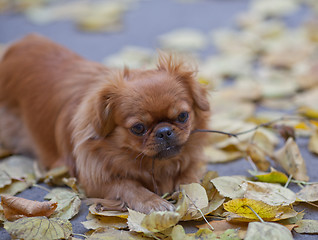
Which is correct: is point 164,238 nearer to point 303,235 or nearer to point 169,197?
point 169,197

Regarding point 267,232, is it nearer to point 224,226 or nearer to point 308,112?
point 224,226

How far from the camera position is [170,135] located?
2238 mm

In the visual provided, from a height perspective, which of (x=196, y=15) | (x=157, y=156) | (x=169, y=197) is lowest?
(x=169, y=197)

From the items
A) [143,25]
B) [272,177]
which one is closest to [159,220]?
[272,177]

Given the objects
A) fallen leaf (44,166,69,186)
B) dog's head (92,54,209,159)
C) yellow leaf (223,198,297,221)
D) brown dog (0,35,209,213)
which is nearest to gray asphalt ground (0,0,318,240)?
brown dog (0,35,209,213)

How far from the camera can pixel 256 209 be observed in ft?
6.76

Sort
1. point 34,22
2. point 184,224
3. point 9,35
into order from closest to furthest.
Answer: point 184,224
point 9,35
point 34,22

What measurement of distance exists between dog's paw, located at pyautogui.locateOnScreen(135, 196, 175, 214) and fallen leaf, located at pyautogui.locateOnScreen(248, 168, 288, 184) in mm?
588

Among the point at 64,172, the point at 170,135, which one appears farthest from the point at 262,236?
the point at 64,172

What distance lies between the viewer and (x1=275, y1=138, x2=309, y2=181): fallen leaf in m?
2.52

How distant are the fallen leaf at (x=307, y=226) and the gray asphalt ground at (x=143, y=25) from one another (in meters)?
3.10

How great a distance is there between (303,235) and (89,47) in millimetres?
3848

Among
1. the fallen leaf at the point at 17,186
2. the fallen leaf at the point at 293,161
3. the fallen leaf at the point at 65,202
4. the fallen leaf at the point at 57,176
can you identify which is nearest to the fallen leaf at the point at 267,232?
the fallen leaf at the point at 293,161

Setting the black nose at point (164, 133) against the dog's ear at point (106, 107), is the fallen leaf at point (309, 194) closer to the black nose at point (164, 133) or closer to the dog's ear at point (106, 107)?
the black nose at point (164, 133)
